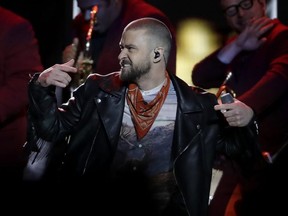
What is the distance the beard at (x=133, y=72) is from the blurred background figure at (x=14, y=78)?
0.79 metres

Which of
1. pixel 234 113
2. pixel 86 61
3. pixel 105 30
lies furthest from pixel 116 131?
pixel 105 30

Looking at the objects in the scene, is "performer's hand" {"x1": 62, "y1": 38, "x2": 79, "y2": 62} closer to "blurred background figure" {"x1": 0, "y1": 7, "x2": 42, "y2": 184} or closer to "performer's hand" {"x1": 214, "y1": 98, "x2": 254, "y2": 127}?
"blurred background figure" {"x1": 0, "y1": 7, "x2": 42, "y2": 184}

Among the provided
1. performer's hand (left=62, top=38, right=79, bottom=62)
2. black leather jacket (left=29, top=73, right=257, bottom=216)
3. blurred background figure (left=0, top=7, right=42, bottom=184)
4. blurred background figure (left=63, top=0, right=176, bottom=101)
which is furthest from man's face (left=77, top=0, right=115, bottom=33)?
black leather jacket (left=29, top=73, right=257, bottom=216)

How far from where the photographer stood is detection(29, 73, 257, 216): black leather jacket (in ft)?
10.4

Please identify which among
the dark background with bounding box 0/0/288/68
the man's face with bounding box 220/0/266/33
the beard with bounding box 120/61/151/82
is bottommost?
the dark background with bounding box 0/0/288/68

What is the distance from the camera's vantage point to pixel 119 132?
3240 millimetres

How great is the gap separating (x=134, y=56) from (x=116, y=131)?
0.38 metres

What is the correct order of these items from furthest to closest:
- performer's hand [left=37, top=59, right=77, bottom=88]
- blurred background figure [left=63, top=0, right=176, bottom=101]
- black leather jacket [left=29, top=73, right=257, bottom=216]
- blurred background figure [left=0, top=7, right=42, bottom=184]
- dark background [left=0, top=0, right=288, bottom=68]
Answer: dark background [left=0, top=0, right=288, bottom=68] → blurred background figure [left=63, top=0, right=176, bottom=101] → blurred background figure [left=0, top=7, right=42, bottom=184] → black leather jacket [left=29, top=73, right=257, bottom=216] → performer's hand [left=37, top=59, right=77, bottom=88]

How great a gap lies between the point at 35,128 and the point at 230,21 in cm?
172

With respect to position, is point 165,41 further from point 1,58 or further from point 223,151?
point 1,58

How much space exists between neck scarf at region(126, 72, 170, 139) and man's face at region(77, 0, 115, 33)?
1046 mm

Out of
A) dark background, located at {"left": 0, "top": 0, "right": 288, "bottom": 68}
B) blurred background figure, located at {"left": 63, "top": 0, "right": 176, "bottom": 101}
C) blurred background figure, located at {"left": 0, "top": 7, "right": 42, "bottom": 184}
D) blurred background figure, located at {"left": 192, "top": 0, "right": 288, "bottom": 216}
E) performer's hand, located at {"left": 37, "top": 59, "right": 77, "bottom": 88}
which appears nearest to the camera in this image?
performer's hand, located at {"left": 37, "top": 59, "right": 77, "bottom": 88}

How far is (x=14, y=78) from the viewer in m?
3.76

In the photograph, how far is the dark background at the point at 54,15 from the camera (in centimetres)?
477
